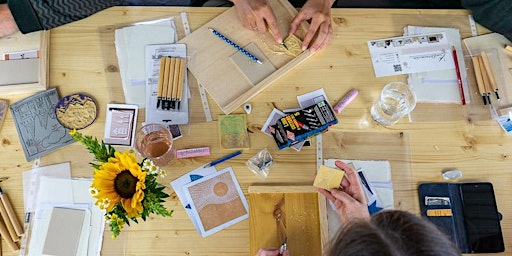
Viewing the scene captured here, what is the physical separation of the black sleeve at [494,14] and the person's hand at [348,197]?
0.69m

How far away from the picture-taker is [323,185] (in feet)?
3.80

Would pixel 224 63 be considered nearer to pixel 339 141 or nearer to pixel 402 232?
pixel 339 141

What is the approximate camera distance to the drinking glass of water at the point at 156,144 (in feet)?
3.94

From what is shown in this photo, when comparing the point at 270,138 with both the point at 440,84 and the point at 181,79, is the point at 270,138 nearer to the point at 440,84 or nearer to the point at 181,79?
the point at 181,79

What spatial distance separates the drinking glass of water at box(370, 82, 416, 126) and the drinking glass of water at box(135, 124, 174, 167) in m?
0.63

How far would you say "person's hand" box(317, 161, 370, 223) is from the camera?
1116 mm

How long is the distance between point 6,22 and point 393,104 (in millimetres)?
1219

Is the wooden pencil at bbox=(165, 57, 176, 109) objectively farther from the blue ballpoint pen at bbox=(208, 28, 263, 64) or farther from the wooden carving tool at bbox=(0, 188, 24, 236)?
the wooden carving tool at bbox=(0, 188, 24, 236)

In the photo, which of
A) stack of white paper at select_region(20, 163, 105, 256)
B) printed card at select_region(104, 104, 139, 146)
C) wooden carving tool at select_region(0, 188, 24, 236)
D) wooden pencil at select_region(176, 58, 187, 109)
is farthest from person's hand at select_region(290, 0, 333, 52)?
wooden carving tool at select_region(0, 188, 24, 236)

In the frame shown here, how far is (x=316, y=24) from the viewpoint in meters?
1.33

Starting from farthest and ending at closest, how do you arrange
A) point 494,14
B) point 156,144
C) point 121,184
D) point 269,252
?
point 494,14 → point 156,144 → point 269,252 → point 121,184

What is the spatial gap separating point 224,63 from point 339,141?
1.42ft

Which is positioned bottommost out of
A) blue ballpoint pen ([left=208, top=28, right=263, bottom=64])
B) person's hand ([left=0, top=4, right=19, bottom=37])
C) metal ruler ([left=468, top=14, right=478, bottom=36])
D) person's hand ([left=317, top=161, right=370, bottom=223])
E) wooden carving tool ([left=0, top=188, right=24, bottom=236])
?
wooden carving tool ([left=0, top=188, right=24, bottom=236])

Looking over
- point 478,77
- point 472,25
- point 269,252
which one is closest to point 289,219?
point 269,252
